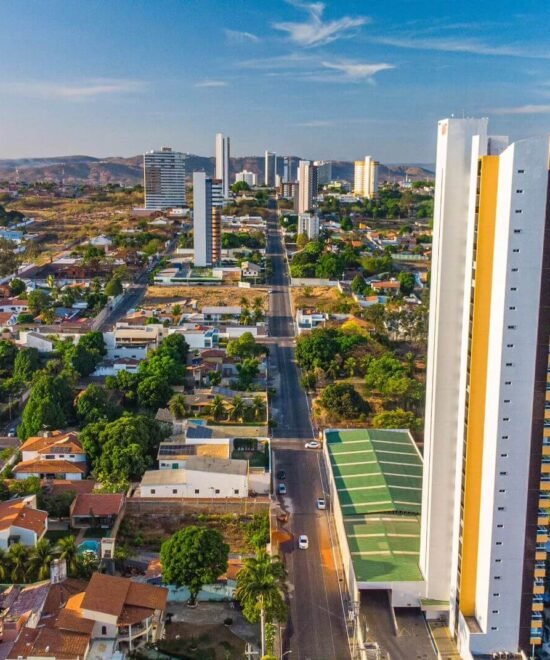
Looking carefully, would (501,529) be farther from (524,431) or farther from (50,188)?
(50,188)

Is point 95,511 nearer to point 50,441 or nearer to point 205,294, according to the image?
point 50,441

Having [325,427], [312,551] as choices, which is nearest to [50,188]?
[325,427]

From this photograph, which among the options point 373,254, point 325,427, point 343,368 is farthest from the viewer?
point 373,254

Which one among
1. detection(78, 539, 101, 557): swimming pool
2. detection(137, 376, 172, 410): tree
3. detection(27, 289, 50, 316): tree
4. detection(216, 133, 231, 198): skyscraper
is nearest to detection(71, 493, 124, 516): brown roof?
detection(78, 539, 101, 557): swimming pool

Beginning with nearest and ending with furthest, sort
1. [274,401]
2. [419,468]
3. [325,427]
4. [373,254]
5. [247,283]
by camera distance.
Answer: [419,468] < [325,427] < [274,401] < [247,283] < [373,254]

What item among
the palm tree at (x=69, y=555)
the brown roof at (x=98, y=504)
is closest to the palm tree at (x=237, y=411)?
the brown roof at (x=98, y=504)
